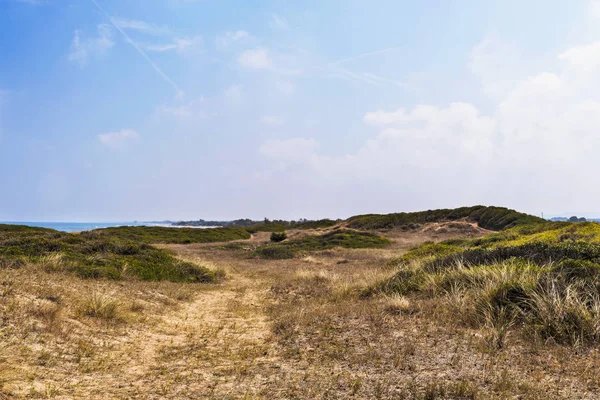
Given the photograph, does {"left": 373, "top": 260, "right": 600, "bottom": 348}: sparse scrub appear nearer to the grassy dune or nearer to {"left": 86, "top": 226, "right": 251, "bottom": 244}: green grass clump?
the grassy dune

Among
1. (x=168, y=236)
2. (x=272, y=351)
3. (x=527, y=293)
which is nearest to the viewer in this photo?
(x=272, y=351)

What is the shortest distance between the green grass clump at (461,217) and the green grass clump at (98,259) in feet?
140

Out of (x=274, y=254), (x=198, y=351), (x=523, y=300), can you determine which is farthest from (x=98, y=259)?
(x=274, y=254)

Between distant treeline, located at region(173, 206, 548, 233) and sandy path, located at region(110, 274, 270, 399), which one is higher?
distant treeline, located at region(173, 206, 548, 233)

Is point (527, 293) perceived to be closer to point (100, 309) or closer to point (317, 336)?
Result: point (317, 336)

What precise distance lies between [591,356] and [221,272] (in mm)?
14687

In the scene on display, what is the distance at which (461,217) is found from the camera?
5916 centimetres

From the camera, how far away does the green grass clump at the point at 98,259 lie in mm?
12781

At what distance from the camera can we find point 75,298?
8734 mm

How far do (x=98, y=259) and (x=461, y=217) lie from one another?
55459mm

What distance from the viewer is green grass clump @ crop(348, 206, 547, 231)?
160 ft

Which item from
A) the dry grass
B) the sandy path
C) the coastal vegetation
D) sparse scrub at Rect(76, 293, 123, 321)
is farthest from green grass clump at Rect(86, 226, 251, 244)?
the dry grass

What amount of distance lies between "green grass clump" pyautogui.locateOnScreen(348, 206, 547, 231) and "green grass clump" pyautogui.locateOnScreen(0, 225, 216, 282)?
42585mm

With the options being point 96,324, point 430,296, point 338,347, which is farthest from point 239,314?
point 430,296
